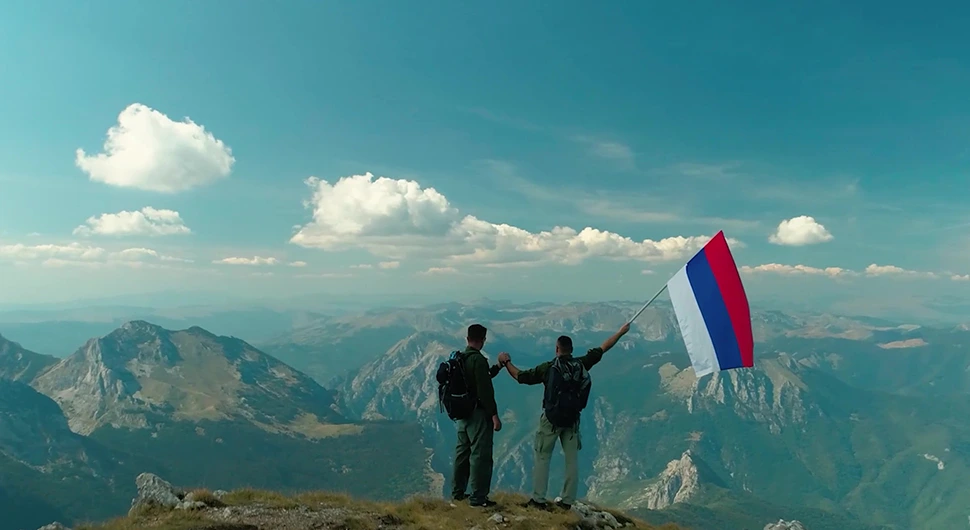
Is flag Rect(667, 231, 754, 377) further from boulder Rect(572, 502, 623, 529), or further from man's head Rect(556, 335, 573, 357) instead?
boulder Rect(572, 502, 623, 529)

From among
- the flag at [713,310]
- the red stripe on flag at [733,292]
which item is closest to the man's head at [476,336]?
the flag at [713,310]

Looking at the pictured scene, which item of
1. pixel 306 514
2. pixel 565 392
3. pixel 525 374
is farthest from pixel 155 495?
pixel 565 392

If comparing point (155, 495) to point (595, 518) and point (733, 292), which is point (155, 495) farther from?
point (733, 292)

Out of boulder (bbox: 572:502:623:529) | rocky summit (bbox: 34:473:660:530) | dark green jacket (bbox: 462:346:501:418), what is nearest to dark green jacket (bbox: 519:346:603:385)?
dark green jacket (bbox: 462:346:501:418)

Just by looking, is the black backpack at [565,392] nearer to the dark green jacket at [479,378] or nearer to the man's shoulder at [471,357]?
the dark green jacket at [479,378]

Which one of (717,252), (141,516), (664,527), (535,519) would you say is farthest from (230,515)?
(717,252)

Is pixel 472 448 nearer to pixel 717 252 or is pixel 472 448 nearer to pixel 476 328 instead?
pixel 476 328

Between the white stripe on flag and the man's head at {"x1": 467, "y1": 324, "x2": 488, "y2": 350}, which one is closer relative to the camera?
the man's head at {"x1": 467, "y1": 324, "x2": 488, "y2": 350}
